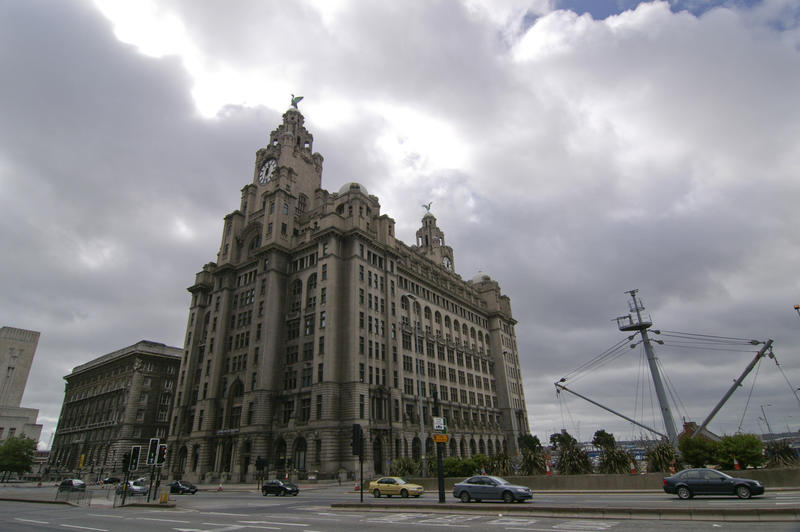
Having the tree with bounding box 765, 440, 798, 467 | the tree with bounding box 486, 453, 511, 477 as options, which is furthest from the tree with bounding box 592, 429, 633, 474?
the tree with bounding box 765, 440, 798, 467

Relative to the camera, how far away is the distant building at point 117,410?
8856 centimetres

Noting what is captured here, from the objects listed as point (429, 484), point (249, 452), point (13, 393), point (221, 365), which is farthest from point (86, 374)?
point (429, 484)

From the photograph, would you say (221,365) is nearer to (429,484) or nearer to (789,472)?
(429,484)

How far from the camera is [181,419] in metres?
70.9

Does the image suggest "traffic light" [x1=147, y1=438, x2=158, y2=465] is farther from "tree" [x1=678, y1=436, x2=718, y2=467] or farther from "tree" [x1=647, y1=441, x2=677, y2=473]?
"tree" [x1=678, y1=436, x2=718, y2=467]

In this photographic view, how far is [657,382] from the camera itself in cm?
3812

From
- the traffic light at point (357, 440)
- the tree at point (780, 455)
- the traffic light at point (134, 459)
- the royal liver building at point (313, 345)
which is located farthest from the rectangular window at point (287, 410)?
the tree at point (780, 455)

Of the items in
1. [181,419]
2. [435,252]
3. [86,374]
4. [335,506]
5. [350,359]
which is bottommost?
[335,506]

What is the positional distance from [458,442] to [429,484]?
135 feet

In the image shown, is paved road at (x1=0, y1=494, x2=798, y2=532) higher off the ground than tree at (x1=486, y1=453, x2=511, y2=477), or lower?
lower

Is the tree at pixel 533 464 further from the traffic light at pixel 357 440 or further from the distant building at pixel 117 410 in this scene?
the distant building at pixel 117 410

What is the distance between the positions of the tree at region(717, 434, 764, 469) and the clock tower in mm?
80121

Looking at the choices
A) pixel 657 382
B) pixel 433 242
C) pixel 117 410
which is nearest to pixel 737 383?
pixel 657 382

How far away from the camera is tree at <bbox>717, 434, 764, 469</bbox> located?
26188 millimetres
